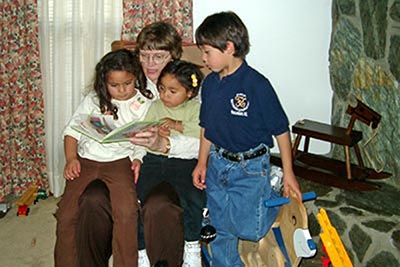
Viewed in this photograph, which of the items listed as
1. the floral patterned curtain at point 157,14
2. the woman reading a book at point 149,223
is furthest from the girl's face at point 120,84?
the floral patterned curtain at point 157,14

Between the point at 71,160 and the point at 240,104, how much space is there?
0.72m

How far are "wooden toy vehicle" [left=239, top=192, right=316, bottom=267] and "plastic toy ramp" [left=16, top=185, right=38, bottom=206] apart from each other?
1.38 meters

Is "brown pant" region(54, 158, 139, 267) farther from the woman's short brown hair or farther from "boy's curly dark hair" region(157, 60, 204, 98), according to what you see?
the woman's short brown hair

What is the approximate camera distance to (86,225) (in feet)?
6.28

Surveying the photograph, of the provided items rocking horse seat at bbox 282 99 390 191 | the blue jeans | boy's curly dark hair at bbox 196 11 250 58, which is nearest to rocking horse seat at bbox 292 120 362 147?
rocking horse seat at bbox 282 99 390 191

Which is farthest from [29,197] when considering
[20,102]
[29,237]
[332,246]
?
[332,246]

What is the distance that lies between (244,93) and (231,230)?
1.69 ft

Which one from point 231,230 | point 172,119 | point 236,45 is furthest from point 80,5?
point 231,230

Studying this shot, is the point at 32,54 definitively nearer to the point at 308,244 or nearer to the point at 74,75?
the point at 74,75

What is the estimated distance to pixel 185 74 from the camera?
2.07 m

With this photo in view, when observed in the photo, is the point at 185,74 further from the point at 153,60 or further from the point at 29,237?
the point at 29,237

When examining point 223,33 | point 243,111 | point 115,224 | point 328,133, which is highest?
point 223,33

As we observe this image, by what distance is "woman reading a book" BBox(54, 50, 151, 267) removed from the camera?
6.35 feet

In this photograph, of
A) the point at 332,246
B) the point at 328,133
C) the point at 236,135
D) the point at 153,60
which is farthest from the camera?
the point at 328,133
